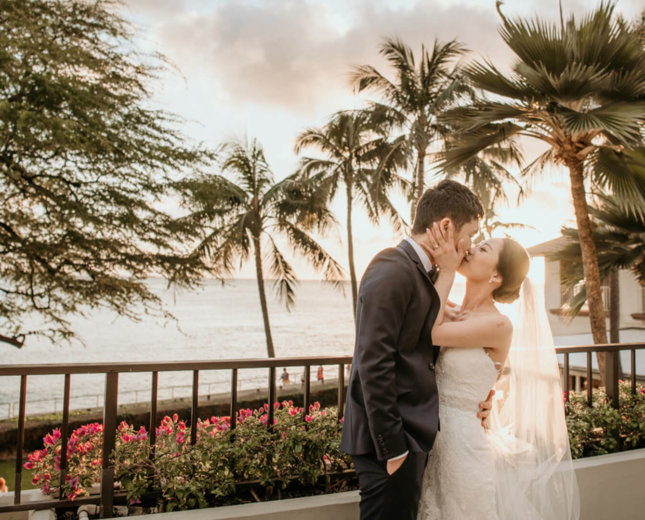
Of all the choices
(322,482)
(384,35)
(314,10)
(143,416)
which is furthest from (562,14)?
(143,416)

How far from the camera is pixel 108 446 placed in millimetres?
2959

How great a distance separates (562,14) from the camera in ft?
20.5

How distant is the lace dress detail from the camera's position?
7.66 feet

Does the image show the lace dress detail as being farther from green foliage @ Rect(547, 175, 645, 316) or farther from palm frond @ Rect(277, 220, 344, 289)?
palm frond @ Rect(277, 220, 344, 289)

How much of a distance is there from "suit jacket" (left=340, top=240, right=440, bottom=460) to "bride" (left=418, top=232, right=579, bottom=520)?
7.0 inches

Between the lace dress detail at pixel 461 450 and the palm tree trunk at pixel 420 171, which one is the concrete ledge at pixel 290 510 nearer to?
the lace dress detail at pixel 461 450

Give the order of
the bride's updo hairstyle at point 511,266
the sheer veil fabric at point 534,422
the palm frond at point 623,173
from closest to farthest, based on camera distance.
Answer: the bride's updo hairstyle at point 511,266
the sheer veil fabric at point 534,422
the palm frond at point 623,173

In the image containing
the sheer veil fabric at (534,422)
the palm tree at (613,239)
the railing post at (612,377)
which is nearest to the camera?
the sheer veil fabric at (534,422)

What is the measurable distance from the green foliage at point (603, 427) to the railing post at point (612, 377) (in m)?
0.05

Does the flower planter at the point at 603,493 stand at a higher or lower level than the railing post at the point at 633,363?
lower

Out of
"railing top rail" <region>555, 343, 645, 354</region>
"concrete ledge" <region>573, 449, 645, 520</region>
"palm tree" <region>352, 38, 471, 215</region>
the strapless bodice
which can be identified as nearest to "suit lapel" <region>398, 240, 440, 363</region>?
the strapless bodice

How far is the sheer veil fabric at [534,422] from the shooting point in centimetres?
280

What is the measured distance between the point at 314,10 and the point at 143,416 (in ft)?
43.3

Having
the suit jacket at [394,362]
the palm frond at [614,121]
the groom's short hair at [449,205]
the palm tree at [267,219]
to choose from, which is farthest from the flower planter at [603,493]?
the palm tree at [267,219]
